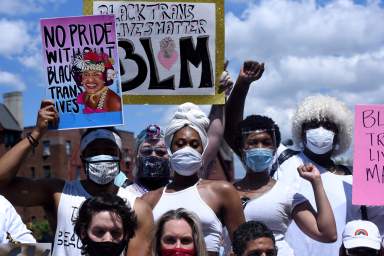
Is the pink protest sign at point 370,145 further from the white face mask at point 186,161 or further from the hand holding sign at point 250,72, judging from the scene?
the white face mask at point 186,161

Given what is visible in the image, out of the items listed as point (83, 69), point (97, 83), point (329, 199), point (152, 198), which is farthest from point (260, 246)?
point (83, 69)

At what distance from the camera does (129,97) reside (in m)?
6.37

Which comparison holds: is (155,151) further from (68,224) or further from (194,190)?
(68,224)

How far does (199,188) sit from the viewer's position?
5102 millimetres

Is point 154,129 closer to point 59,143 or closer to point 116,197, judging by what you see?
point 116,197

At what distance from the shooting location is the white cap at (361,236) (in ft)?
16.0

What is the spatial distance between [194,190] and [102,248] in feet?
3.48

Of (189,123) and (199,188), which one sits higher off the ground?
(189,123)

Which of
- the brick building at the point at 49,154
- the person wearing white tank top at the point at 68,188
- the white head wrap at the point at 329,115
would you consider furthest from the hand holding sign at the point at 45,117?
the brick building at the point at 49,154

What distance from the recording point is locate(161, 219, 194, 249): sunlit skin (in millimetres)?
4301

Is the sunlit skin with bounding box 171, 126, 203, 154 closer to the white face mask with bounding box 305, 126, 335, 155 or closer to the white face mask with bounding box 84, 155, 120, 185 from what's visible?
the white face mask with bounding box 84, 155, 120, 185

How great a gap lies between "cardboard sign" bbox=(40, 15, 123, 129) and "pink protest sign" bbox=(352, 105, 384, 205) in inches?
72.2

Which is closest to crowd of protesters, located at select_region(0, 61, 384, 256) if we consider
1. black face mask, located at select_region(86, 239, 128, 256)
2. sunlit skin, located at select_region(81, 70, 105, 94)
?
black face mask, located at select_region(86, 239, 128, 256)

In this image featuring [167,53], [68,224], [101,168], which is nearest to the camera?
[68,224]
